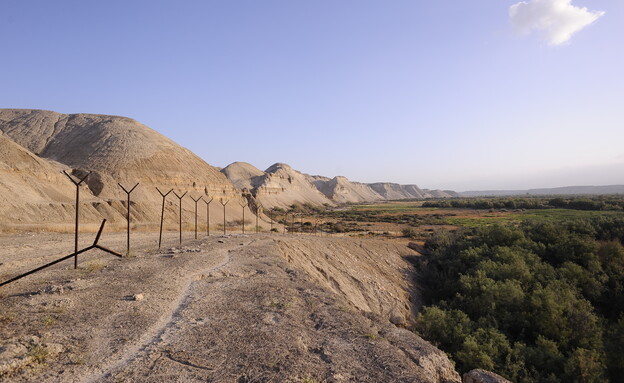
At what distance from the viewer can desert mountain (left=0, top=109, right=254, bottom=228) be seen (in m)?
36.6

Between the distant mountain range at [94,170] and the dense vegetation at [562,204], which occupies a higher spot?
the distant mountain range at [94,170]

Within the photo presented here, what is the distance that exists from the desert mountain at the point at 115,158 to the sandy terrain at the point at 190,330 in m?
24.0

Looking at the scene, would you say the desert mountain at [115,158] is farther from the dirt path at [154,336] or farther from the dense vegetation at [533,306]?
the dense vegetation at [533,306]

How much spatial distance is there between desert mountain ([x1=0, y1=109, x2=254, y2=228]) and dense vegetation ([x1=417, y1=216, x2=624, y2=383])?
28824mm

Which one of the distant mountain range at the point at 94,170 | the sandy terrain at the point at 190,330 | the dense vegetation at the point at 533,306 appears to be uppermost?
the distant mountain range at the point at 94,170

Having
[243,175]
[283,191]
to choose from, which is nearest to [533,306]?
[283,191]

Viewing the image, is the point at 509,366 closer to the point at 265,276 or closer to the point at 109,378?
the point at 265,276

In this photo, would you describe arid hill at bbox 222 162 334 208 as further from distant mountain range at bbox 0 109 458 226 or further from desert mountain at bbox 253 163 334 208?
distant mountain range at bbox 0 109 458 226

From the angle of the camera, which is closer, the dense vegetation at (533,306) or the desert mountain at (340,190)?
the dense vegetation at (533,306)

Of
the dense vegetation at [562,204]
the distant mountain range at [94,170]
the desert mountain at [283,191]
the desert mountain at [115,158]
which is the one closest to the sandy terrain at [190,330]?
the distant mountain range at [94,170]

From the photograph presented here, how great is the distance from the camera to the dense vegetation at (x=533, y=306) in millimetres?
10758

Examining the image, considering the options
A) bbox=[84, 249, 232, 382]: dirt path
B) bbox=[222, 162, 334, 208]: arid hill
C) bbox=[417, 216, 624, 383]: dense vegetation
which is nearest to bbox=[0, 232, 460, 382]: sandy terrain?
bbox=[84, 249, 232, 382]: dirt path

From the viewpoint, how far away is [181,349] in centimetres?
623

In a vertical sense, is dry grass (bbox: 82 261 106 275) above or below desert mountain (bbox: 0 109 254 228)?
A: below
